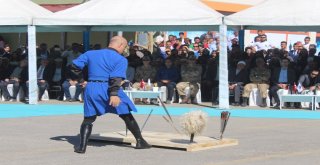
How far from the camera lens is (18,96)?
21.9 meters

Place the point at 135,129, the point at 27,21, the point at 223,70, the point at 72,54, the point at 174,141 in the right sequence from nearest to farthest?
the point at 135,129 → the point at 174,141 → the point at 223,70 → the point at 27,21 → the point at 72,54

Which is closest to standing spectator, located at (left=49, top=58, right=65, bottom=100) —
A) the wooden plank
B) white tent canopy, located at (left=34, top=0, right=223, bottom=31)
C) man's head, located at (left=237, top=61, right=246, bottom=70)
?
white tent canopy, located at (left=34, top=0, right=223, bottom=31)

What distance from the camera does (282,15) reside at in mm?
18203

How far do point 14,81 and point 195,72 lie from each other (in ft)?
17.8

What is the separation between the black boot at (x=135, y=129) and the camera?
410 inches

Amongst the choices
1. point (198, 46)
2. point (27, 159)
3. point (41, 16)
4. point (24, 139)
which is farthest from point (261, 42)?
point (27, 159)

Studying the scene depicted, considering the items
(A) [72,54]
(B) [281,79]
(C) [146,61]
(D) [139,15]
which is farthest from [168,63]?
(A) [72,54]

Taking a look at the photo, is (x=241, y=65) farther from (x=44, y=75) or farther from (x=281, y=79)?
(x=44, y=75)

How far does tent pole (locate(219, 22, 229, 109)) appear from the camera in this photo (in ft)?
60.8

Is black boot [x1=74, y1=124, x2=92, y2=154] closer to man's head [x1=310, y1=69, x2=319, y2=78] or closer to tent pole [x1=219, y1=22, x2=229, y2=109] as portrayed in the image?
Answer: tent pole [x1=219, y1=22, x2=229, y2=109]

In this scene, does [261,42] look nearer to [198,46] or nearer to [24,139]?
[198,46]

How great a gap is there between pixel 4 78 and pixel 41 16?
304cm

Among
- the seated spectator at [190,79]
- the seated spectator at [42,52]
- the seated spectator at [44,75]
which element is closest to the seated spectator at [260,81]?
the seated spectator at [190,79]

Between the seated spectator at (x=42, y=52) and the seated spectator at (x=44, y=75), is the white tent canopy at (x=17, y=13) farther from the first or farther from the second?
the seated spectator at (x=42, y=52)
